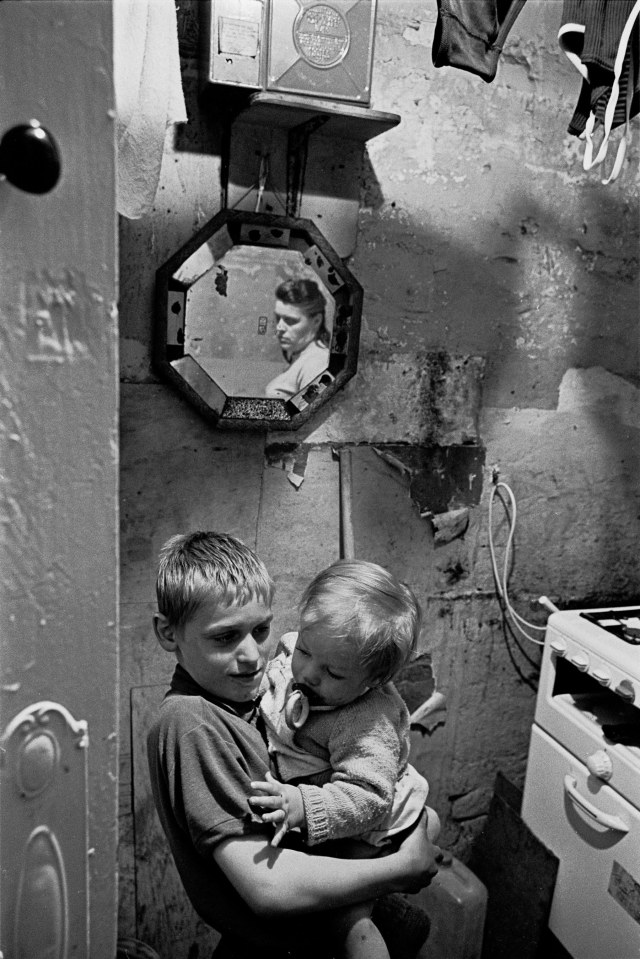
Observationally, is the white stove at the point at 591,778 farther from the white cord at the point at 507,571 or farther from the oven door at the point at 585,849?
the white cord at the point at 507,571

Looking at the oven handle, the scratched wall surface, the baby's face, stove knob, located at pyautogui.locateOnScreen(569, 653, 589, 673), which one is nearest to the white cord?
the scratched wall surface

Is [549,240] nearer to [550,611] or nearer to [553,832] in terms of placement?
[550,611]

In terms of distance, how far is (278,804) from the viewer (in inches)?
47.0

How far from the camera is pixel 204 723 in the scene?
3.83 feet

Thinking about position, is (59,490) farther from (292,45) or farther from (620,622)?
(620,622)

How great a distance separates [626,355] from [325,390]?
112cm

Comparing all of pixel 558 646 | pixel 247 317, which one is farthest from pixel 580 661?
pixel 247 317

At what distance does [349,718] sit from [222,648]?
0.96 feet

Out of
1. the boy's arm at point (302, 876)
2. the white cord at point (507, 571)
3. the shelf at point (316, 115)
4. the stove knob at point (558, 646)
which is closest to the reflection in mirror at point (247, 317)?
the shelf at point (316, 115)

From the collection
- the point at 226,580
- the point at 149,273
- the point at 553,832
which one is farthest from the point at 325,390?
the point at 553,832

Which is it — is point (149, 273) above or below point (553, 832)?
above

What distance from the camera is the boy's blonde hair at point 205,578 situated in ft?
4.10

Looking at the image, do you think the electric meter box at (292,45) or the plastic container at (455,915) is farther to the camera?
the plastic container at (455,915)

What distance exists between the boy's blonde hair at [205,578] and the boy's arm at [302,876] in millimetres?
370
